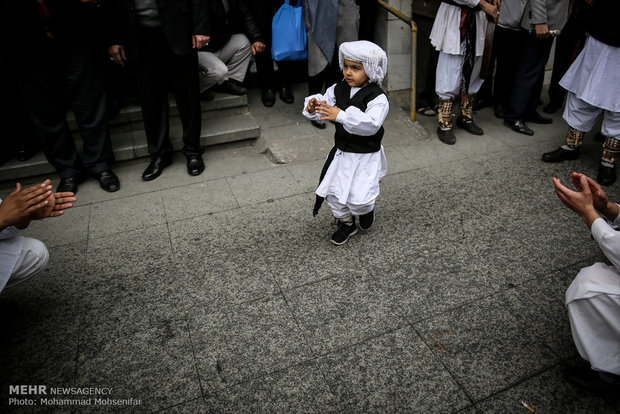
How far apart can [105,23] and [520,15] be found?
14.3ft

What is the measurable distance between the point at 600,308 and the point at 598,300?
0.04 m

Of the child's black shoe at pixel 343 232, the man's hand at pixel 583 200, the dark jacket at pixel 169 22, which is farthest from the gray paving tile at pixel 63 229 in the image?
the man's hand at pixel 583 200

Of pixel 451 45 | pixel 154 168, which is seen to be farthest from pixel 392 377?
pixel 451 45

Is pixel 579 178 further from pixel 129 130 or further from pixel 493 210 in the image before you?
pixel 129 130

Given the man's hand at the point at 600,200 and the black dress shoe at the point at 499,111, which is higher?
the man's hand at the point at 600,200

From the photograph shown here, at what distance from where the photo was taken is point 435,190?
4.01 metres

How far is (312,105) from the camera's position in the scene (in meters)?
2.89

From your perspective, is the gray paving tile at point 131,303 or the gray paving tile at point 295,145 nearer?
the gray paving tile at point 131,303

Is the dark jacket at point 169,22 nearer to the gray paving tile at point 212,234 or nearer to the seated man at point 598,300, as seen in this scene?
the gray paving tile at point 212,234

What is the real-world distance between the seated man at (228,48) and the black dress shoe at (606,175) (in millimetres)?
3784

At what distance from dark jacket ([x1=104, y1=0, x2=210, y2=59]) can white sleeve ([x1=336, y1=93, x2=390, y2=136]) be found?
2004 millimetres

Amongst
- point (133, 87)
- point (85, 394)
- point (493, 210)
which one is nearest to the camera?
point (85, 394)

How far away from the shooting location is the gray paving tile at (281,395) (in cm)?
214

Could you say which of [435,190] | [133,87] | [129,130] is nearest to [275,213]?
[435,190]
